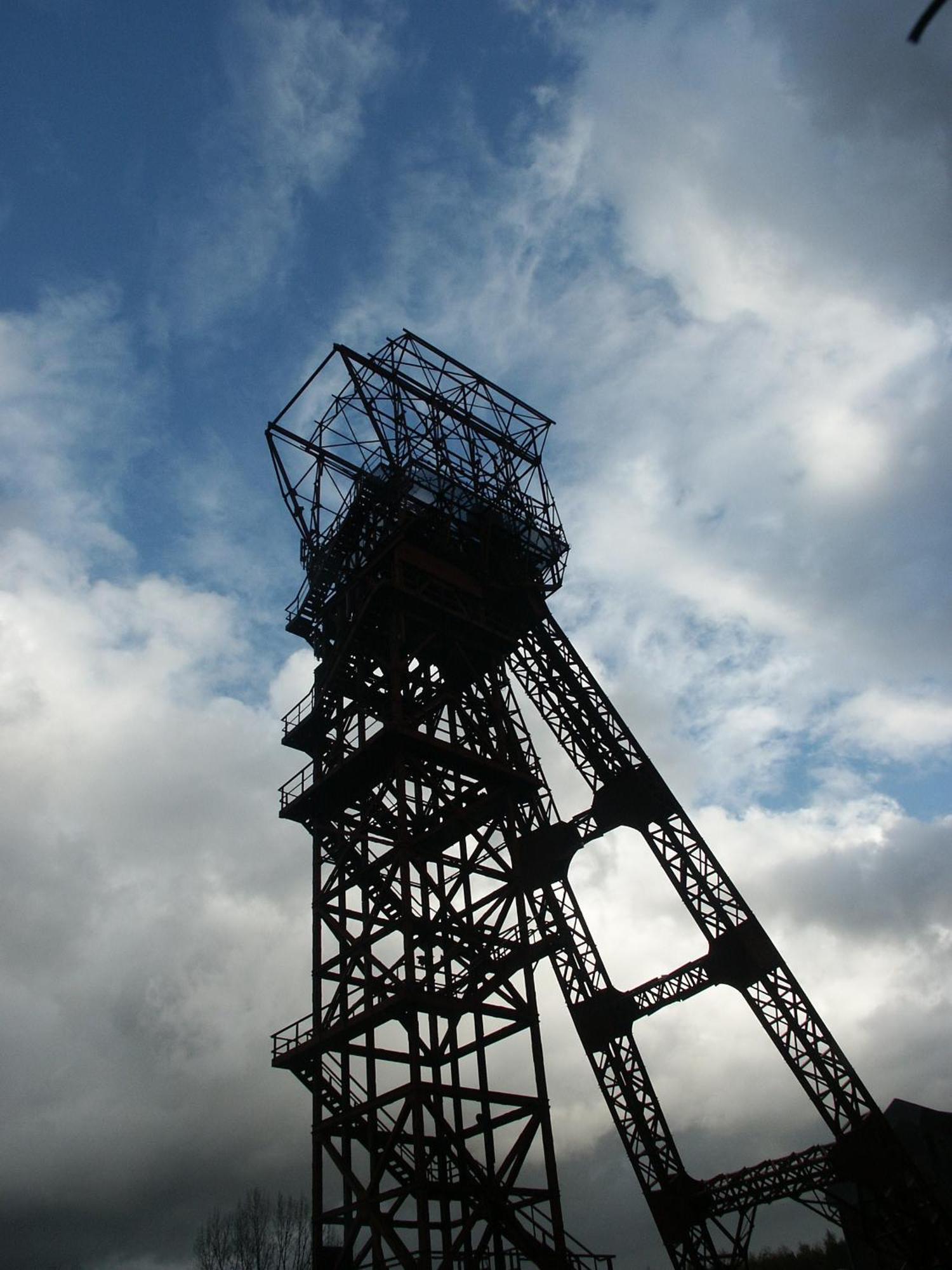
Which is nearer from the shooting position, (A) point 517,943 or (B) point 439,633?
(A) point 517,943

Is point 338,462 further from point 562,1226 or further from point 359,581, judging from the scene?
point 562,1226

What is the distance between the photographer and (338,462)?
104 ft

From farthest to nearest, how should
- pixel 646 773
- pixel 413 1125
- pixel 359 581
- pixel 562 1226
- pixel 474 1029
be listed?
pixel 646 773, pixel 359 581, pixel 474 1029, pixel 562 1226, pixel 413 1125

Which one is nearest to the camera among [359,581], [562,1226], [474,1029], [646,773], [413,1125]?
[413,1125]

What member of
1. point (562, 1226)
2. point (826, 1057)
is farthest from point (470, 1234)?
point (826, 1057)

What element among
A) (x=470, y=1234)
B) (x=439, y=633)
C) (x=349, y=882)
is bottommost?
(x=470, y=1234)

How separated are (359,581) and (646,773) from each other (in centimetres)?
1001

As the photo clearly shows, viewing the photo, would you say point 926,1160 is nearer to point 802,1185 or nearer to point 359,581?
point 802,1185

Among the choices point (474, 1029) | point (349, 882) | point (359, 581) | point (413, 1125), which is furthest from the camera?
point (359, 581)

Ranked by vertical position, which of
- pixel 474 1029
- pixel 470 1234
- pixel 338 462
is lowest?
pixel 470 1234

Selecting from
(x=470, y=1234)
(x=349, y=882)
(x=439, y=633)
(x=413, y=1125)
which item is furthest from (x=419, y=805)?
(x=470, y=1234)

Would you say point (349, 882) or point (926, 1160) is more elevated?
point (349, 882)

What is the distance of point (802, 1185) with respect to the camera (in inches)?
968

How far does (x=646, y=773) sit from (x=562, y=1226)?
40.3 feet
